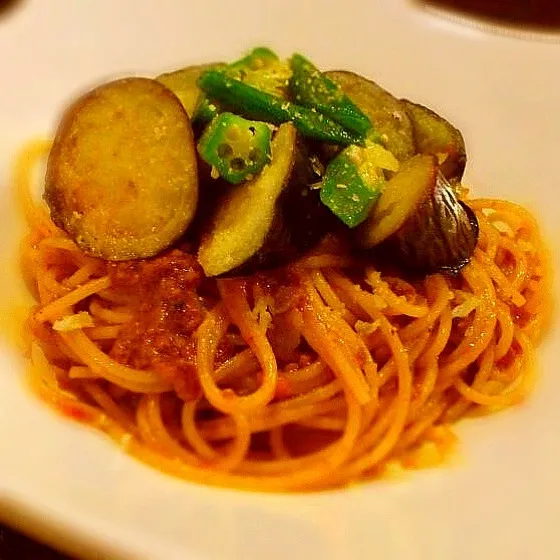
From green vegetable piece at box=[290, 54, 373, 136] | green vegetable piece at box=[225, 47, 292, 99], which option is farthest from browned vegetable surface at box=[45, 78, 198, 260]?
green vegetable piece at box=[290, 54, 373, 136]

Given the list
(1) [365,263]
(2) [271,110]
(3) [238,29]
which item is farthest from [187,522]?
(3) [238,29]

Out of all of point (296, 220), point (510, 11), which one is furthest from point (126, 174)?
point (510, 11)

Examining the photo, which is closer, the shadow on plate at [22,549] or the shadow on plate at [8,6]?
the shadow on plate at [22,549]

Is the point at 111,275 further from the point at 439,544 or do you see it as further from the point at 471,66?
the point at 471,66

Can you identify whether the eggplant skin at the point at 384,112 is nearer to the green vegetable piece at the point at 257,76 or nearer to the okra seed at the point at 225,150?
the green vegetable piece at the point at 257,76

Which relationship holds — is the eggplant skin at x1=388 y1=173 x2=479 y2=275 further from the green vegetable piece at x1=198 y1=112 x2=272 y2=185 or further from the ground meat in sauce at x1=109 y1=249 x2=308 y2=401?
the green vegetable piece at x1=198 y1=112 x2=272 y2=185

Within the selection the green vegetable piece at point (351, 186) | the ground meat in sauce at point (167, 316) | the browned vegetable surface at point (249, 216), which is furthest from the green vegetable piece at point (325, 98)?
the ground meat in sauce at point (167, 316)

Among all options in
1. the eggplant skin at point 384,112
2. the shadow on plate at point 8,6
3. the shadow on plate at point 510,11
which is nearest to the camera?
the eggplant skin at point 384,112
